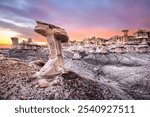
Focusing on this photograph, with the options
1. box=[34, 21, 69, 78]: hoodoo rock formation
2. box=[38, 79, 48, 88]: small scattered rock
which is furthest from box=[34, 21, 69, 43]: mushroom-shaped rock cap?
box=[38, 79, 48, 88]: small scattered rock

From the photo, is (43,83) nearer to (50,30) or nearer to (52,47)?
(52,47)

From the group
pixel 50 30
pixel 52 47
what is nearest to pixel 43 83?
pixel 52 47

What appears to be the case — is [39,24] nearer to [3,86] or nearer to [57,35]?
[57,35]

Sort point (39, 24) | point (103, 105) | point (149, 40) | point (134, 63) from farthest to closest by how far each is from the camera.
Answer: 1. point (149, 40)
2. point (134, 63)
3. point (39, 24)
4. point (103, 105)

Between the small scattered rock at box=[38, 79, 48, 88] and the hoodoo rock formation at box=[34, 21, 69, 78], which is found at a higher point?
the hoodoo rock formation at box=[34, 21, 69, 78]

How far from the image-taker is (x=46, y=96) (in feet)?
11.0

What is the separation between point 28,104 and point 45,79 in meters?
0.64

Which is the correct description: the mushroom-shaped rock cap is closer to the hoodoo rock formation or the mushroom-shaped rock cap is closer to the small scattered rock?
the hoodoo rock formation

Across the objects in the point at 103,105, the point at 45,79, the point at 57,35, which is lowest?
the point at 103,105

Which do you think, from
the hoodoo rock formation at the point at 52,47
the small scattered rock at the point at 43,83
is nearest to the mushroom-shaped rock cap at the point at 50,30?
the hoodoo rock formation at the point at 52,47

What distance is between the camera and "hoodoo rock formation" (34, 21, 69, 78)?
3.67 metres

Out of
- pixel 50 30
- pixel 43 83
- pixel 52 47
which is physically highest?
pixel 50 30

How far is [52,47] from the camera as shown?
383cm

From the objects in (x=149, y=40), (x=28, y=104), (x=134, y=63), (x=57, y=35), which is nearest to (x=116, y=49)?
(x=149, y=40)
